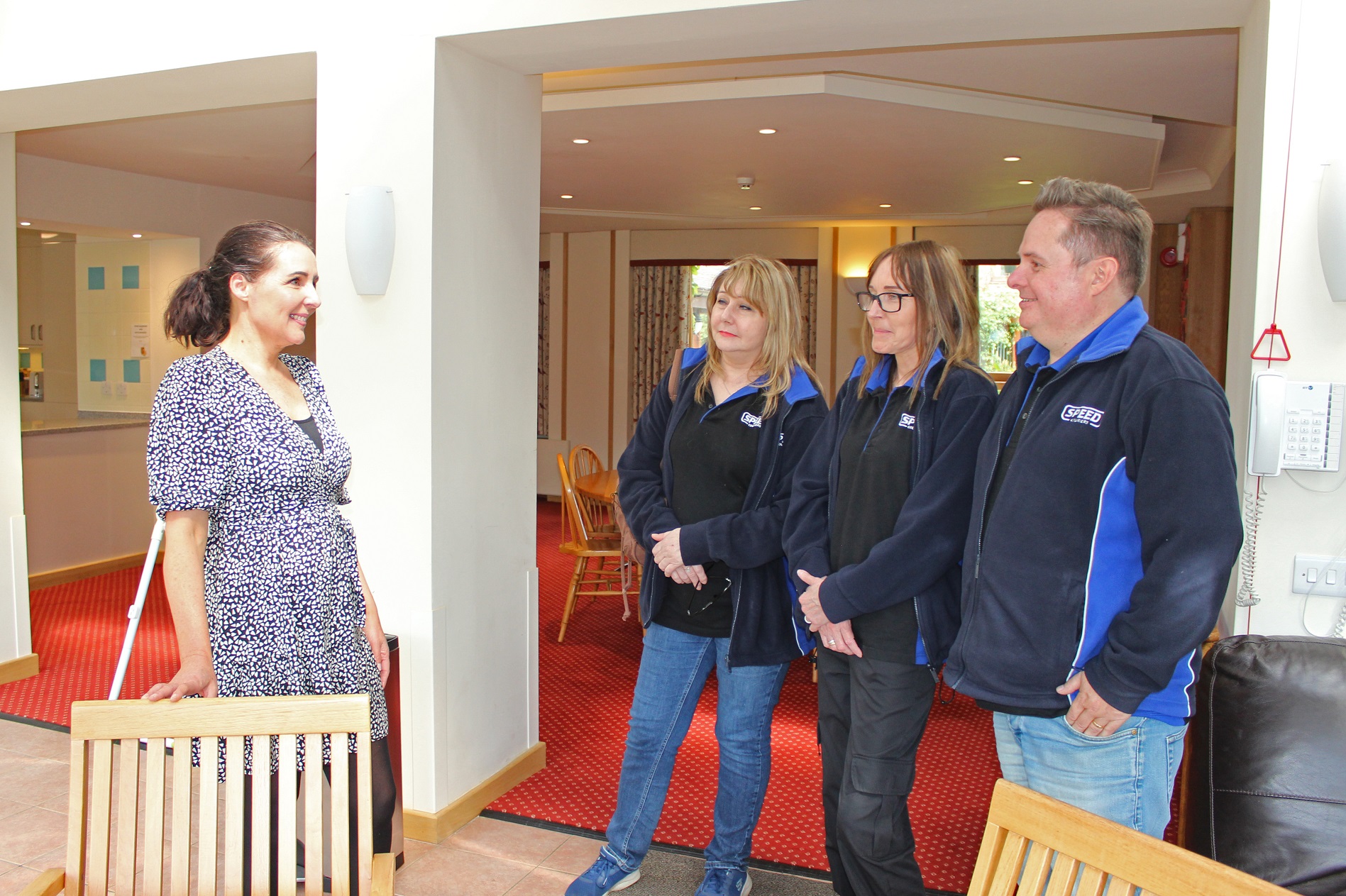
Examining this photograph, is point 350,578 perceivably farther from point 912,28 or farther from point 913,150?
point 913,150

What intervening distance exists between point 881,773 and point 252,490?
4.50 feet

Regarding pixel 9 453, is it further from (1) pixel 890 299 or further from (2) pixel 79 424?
(1) pixel 890 299

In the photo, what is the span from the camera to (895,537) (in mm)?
1976

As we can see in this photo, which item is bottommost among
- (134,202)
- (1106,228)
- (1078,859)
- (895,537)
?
(1078,859)

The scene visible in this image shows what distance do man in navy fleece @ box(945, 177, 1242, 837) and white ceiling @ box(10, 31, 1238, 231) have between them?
99.6 inches

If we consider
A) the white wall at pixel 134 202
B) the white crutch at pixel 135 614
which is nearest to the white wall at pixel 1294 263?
the white crutch at pixel 135 614

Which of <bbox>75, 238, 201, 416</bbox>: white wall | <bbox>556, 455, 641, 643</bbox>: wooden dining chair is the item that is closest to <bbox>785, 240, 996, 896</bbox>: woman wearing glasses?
<bbox>556, 455, 641, 643</bbox>: wooden dining chair

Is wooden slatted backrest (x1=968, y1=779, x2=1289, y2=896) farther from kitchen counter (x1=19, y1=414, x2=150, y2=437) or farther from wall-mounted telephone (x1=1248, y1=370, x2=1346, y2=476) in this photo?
kitchen counter (x1=19, y1=414, x2=150, y2=437)

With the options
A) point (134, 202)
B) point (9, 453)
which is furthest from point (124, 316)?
point (9, 453)

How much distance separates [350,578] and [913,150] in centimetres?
464

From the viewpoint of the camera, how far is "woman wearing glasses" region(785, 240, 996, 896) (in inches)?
77.9

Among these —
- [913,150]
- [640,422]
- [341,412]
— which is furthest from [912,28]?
[913,150]

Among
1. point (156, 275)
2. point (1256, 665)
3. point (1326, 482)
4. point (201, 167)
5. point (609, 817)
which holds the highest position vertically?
point (201, 167)

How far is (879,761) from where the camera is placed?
209 centimetres
